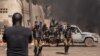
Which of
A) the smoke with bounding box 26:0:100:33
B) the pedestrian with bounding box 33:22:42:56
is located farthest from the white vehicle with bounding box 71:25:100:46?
the smoke with bounding box 26:0:100:33

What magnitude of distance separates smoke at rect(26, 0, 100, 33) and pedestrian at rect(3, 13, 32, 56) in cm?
4384

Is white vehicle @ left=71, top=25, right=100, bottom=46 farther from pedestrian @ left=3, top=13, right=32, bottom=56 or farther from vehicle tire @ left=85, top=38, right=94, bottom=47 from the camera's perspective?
pedestrian @ left=3, top=13, right=32, bottom=56

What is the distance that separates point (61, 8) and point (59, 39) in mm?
32805

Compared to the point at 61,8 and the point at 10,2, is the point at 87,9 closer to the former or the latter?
the point at 61,8

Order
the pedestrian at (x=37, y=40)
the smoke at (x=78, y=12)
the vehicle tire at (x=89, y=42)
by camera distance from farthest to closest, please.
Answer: the smoke at (x=78, y=12)
the vehicle tire at (x=89, y=42)
the pedestrian at (x=37, y=40)

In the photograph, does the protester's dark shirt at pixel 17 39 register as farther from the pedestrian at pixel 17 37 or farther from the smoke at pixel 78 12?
the smoke at pixel 78 12

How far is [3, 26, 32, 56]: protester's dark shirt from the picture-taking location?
7195mm

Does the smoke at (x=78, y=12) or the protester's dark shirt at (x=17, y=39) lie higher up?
the smoke at (x=78, y=12)

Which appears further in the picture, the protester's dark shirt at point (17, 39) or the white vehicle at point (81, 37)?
the white vehicle at point (81, 37)

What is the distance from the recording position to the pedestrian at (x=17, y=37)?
23.6ft

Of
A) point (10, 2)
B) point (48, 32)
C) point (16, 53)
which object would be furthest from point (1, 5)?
point (16, 53)

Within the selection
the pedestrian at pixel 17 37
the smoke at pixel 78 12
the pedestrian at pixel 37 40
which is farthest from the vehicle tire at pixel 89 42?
the pedestrian at pixel 17 37

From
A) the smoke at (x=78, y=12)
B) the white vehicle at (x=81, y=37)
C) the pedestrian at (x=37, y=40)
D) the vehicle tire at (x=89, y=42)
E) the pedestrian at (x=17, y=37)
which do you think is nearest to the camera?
the pedestrian at (x=17, y=37)

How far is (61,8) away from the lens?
207 feet
